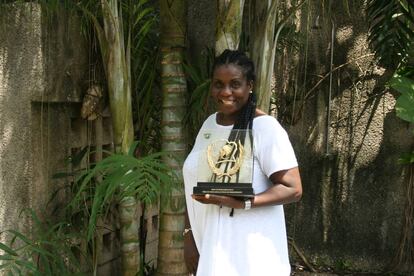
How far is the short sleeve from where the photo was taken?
2.22 metres

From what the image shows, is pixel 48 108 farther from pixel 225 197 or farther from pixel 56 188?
pixel 225 197

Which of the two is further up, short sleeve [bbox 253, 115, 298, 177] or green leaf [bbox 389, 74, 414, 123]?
green leaf [bbox 389, 74, 414, 123]

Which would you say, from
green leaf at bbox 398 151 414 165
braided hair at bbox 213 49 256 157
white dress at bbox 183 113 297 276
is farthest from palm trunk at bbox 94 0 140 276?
green leaf at bbox 398 151 414 165

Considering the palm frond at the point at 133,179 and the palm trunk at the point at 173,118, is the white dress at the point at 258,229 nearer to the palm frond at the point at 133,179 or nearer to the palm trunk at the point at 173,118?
the palm frond at the point at 133,179

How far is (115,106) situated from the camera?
3205mm

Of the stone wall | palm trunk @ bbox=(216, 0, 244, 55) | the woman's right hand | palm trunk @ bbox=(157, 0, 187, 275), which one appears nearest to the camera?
the woman's right hand

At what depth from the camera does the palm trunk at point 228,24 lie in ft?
9.88

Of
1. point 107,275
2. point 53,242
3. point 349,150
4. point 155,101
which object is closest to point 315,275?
point 349,150

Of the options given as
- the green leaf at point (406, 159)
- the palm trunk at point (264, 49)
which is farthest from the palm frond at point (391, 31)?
the palm trunk at point (264, 49)

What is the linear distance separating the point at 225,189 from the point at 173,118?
132 centimetres

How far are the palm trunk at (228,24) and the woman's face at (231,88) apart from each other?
2.45ft

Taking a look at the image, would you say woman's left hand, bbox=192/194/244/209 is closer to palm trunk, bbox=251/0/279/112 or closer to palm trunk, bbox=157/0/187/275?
palm trunk, bbox=251/0/279/112

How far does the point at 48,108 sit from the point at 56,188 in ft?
1.43

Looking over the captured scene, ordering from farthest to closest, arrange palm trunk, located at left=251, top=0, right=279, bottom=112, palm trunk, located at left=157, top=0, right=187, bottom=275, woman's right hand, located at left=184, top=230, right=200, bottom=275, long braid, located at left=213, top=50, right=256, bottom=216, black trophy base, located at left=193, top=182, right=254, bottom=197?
1. palm trunk, located at left=157, top=0, right=187, bottom=275
2. palm trunk, located at left=251, top=0, right=279, bottom=112
3. woman's right hand, located at left=184, top=230, right=200, bottom=275
4. long braid, located at left=213, top=50, right=256, bottom=216
5. black trophy base, located at left=193, top=182, right=254, bottom=197
